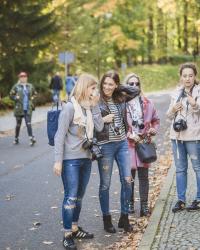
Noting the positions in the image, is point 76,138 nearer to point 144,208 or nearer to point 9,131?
point 144,208

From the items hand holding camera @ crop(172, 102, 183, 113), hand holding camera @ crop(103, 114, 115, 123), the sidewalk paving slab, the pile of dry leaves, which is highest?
hand holding camera @ crop(172, 102, 183, 113)

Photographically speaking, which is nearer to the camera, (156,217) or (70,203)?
(70,203)

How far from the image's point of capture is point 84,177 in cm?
630

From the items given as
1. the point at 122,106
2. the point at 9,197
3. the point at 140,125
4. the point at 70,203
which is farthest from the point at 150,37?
the point at 70,203

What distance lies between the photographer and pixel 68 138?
6066 millimetres

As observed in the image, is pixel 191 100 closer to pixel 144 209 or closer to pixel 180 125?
pixel 180 125

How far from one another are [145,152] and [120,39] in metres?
44.8

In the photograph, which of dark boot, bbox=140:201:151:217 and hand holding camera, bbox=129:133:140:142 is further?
dark boot, bbox=140:201:151:217

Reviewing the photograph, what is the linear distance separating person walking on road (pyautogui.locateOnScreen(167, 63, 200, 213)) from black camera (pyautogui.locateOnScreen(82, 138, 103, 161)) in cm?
144

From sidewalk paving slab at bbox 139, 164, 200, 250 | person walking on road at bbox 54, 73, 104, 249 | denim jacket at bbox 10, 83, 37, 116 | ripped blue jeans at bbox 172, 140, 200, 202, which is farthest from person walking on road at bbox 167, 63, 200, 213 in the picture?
denim jacket at bbox 10, 83, 37, 116

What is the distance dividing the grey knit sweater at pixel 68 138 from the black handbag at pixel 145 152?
137cm

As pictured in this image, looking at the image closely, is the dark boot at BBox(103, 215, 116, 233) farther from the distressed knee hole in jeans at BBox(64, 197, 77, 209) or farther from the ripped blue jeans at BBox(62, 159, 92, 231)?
the distressed knee hole in jeans at BBox(64, 197, 77, 209)

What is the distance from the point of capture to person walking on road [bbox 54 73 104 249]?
596 cm

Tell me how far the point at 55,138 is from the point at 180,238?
1750mm
